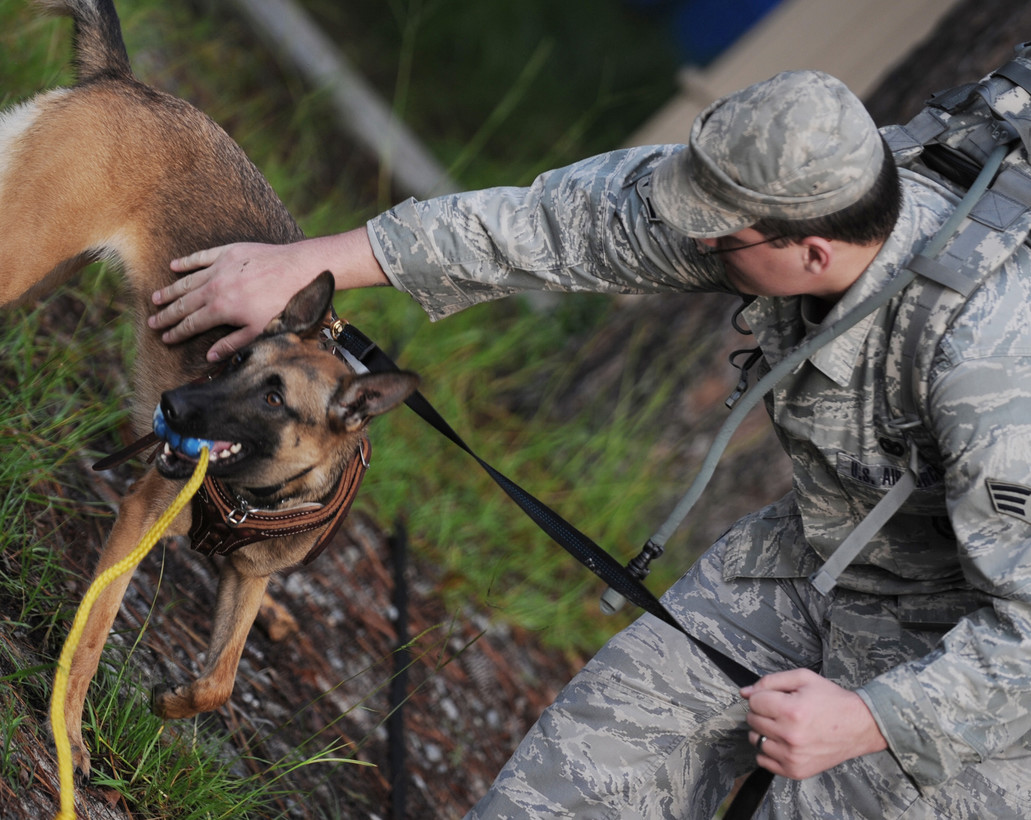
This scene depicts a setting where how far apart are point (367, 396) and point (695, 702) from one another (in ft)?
3.82

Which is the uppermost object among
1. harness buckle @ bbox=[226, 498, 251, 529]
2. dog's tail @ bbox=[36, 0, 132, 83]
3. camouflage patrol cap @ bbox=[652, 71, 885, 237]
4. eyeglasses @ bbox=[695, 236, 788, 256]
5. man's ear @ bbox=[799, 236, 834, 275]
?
dog's tail @ bbox=[36, 0, 132, 83]

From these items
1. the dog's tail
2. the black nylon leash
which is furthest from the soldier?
the dog's tail

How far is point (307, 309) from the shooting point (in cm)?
251

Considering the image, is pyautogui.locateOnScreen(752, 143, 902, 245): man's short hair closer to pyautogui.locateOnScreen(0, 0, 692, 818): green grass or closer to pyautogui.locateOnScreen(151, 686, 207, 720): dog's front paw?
pyautogui.locateOnScreen(0, 0, 692, 818): green grass

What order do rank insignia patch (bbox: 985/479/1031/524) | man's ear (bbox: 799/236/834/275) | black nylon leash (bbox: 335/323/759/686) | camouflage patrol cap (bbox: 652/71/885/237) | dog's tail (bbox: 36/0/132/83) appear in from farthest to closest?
dog's tail (bbox: 36/0/132/83), black nylon leash (bbox: 335/323/759/686), man's ear (bbox: 799/236/834/275), camouflage patrol cap (bbox: 652/71/885/237), rank insignia patch (bbox: 985/479/1031/524)

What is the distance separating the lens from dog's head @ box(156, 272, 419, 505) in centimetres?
231

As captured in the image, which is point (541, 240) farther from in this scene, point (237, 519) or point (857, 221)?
point (237, 519)

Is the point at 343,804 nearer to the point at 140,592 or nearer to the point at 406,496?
the point at 140,592

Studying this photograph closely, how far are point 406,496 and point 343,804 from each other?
146cm

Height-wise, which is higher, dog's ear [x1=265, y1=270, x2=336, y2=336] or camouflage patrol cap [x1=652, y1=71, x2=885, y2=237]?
dog's ear [x1=265, y1=270, x2=336, y2=336]

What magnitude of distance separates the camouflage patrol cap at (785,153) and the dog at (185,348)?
0.89 meters

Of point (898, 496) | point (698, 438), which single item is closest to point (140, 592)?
point (898, 496)

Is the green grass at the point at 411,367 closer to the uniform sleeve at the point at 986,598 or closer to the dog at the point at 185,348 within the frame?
the dog at the point at 185,348

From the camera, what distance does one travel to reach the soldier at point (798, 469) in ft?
6.07
